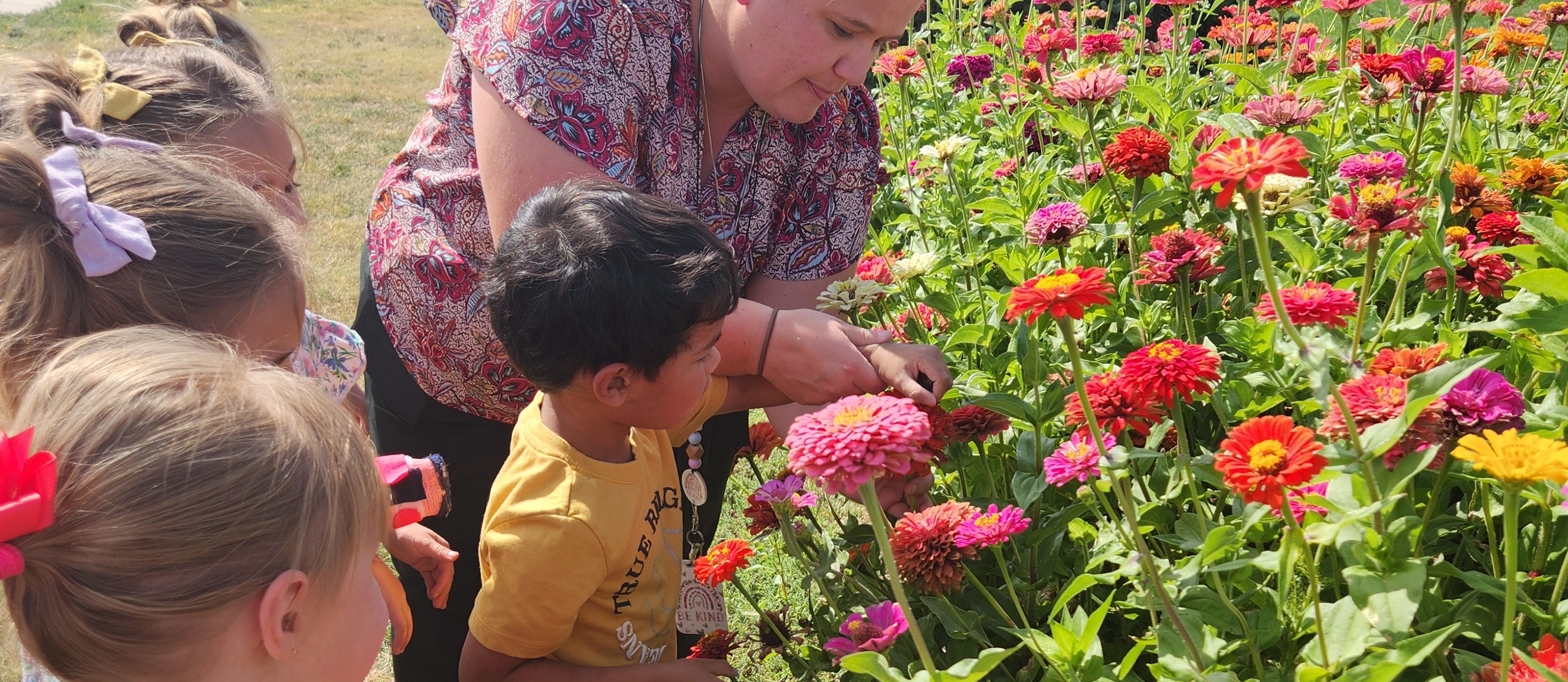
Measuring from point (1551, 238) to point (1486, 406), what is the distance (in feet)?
1.28

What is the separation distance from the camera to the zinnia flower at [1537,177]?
152cm

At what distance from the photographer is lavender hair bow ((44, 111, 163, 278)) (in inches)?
54.7

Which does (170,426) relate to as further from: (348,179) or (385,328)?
(348,179)

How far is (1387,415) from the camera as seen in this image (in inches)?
36.9

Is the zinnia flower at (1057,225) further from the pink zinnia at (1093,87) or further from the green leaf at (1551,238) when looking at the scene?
the green leaf at (1551,238)

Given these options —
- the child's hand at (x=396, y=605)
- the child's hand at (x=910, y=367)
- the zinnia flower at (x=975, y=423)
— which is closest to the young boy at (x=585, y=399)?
the child's hand at (x=396, y=605)

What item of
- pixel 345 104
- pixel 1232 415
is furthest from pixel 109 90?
pixel 345 104

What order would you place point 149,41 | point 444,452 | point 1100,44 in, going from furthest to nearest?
1. point 1100,44
2. point 149,41
3. point 444,452

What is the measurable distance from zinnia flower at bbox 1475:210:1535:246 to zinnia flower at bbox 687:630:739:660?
1.06 meters

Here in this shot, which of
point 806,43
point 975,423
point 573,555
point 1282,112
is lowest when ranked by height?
point 573,555

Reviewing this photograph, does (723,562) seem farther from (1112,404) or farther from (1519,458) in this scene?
(1519,458)

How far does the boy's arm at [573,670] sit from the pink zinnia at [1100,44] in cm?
153

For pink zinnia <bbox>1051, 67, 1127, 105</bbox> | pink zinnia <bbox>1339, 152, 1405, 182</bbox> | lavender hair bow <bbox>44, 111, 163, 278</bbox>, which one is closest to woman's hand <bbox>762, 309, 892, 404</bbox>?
pink zinnia <bbox>1051, 67, 1127, 105</bbox>

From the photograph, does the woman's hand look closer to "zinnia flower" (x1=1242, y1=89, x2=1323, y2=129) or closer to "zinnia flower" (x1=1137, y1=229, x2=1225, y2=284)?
"zinnia flower" (x1=1137, y1=229, x2=1225, y2=284)
